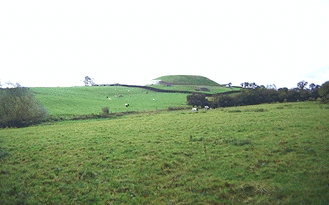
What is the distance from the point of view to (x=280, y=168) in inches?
448

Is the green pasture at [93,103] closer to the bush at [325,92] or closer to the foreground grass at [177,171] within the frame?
the bush at [325,92]

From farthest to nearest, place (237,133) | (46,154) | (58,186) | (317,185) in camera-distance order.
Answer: (237,133)
(46,154)
(58,186)
(317,185)

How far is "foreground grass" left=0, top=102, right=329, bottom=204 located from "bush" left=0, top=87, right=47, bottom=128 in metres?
23.4

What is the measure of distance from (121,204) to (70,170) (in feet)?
18.8

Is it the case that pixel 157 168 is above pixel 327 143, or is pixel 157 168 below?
below

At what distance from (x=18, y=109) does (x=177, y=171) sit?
40.2 m

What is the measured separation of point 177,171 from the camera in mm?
12180

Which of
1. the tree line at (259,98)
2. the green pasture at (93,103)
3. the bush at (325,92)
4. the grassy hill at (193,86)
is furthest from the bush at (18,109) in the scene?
the grassy hill at (193,86)

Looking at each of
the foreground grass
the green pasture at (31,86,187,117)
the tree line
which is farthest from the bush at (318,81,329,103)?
the green pasture at (31,86,187,117)

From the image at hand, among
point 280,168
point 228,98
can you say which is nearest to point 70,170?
point 280,168

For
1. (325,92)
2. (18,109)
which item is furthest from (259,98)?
(18,109)

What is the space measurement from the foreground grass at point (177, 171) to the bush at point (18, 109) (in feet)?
76.7

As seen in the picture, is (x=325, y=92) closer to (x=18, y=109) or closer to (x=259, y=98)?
(x=259, y=98)

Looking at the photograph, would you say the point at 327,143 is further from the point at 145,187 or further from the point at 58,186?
the point at 58,186
